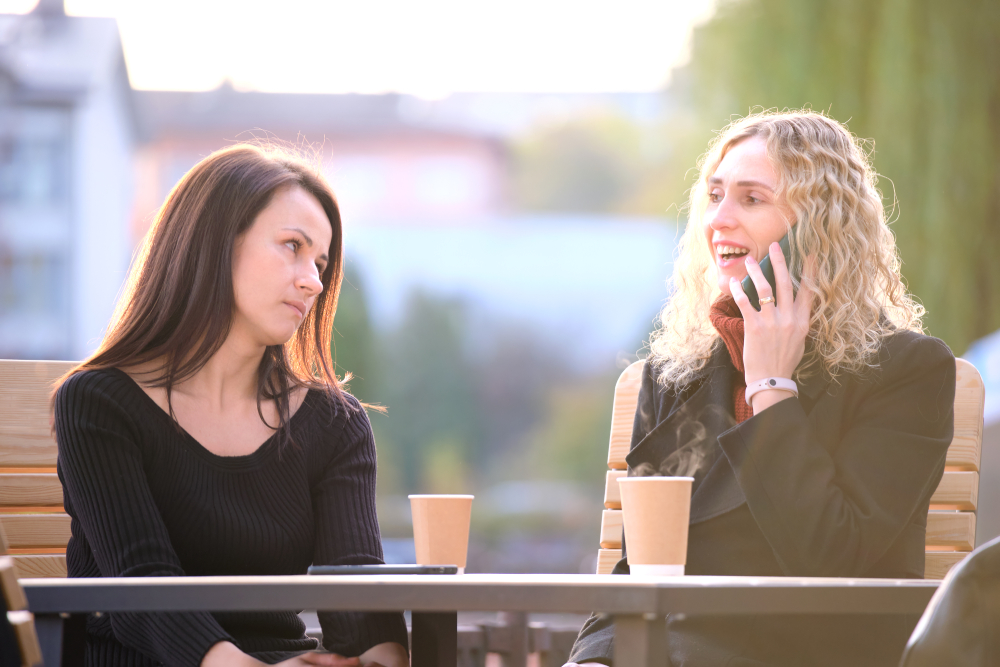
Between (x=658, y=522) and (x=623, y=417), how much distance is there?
0.92 meters

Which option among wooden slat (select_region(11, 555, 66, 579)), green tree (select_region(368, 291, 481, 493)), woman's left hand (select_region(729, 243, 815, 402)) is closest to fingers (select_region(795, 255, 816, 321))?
woman's left hand (select_region(729, 243, 815, 402))

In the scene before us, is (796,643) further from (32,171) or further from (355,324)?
(32,171)

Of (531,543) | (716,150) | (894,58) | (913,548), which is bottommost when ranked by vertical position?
(531,543)

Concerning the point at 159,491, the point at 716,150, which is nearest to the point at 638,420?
the point at 716,150

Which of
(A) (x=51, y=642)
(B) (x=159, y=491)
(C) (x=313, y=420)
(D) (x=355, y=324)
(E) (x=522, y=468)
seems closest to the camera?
(A) (x=51, y=642)

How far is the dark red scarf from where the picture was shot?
6.98ft

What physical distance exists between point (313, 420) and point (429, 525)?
21.1 inches

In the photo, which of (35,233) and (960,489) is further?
(35,233)

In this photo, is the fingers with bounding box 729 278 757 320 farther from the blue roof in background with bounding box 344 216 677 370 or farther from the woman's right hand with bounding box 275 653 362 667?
the blue roof in background with bounding box 344 216 677 370

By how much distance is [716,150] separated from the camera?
2385 mm

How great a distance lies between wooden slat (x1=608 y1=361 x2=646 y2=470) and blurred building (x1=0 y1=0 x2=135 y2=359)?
2005cm

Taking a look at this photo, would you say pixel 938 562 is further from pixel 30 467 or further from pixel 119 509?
pixel 30 467

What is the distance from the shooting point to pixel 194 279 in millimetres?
2074

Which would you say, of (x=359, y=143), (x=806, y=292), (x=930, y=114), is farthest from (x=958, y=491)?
(x=359, y=143)
